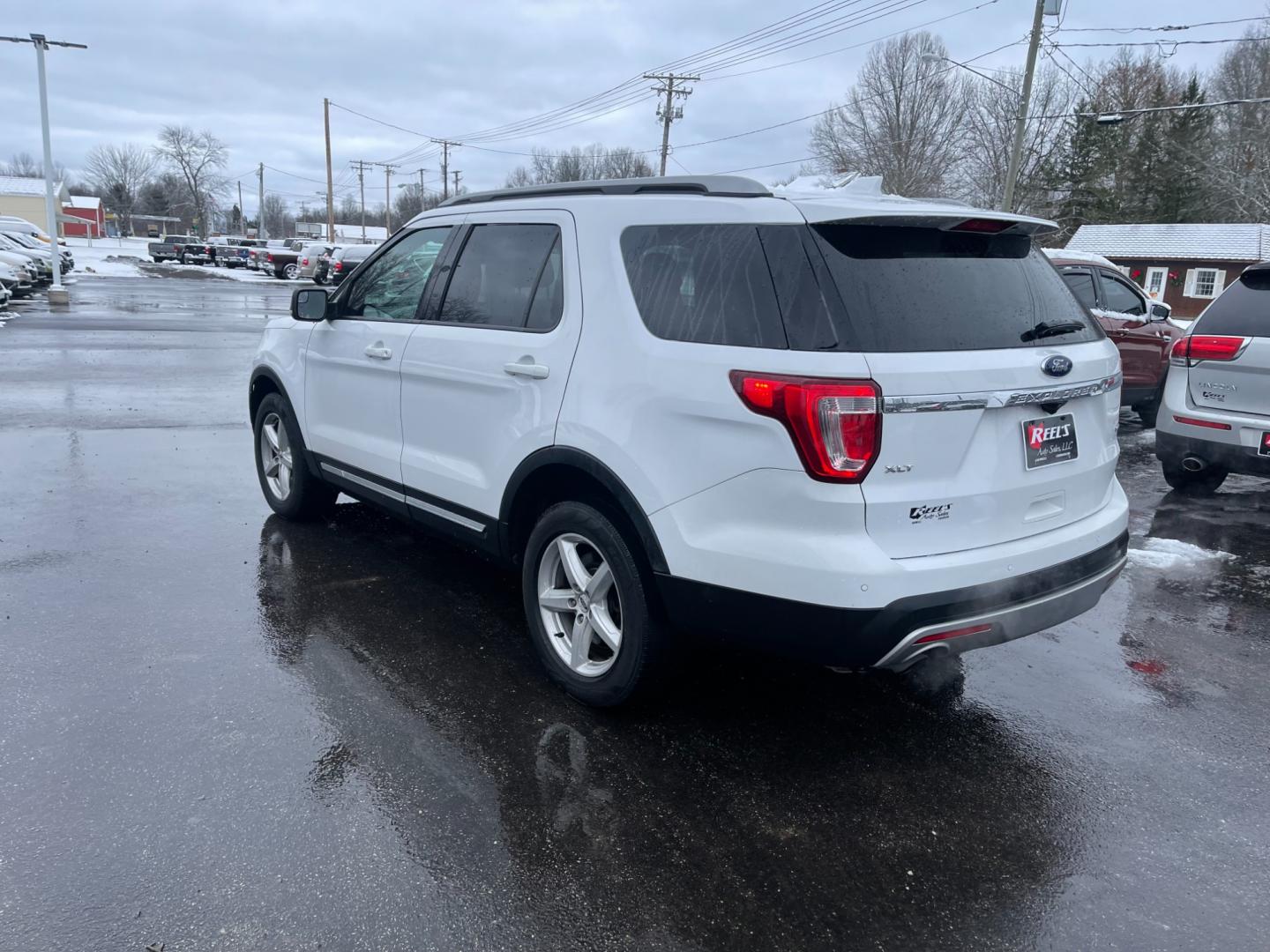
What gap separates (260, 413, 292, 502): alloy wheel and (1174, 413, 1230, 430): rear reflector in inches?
242

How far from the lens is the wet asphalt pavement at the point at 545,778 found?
2.62 meters

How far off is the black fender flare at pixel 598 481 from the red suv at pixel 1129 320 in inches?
335

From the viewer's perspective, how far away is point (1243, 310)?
6.52 m

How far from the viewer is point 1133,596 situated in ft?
17.7

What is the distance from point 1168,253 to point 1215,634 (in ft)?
158

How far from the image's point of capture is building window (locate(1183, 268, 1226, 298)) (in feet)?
147

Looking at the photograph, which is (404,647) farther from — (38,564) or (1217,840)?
(1217,840)

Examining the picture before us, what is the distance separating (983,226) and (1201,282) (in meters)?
50.1

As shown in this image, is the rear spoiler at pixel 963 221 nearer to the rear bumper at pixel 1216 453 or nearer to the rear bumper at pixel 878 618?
the rear bumper at pixel 878 618

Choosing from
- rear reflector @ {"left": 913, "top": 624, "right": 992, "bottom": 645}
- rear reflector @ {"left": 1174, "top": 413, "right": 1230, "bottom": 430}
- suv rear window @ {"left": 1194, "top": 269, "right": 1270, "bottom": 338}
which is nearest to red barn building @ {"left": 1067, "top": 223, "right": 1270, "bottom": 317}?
suv rear window @ {"left": 1194, "top": 269, "right": 1270, "bottom": 338}

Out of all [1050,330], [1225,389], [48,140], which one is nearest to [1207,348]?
[1225,389]

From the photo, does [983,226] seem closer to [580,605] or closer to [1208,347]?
[580,605]

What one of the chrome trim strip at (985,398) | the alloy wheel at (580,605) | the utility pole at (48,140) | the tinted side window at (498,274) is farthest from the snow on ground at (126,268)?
the chrome trim strip at (985,398)

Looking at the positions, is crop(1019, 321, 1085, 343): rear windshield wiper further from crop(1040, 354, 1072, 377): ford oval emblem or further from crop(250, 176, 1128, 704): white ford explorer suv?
crop(1040, 354, 1072, 377): ford oval emblem
